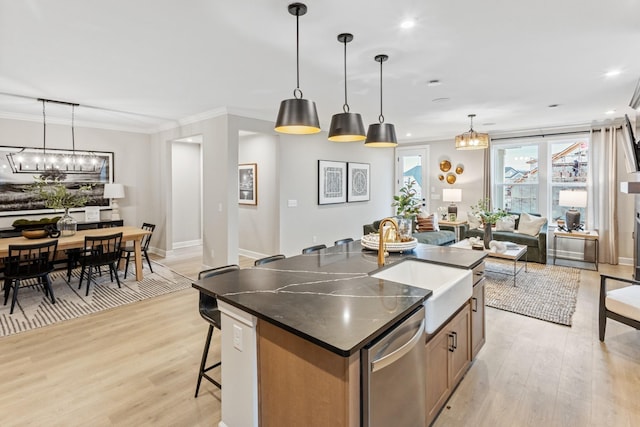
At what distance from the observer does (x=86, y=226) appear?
18.7ft

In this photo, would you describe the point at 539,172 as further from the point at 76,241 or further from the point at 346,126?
the point at 76,241

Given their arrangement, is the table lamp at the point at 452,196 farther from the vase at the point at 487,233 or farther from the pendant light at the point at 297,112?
the pendant light at the point at 297,112

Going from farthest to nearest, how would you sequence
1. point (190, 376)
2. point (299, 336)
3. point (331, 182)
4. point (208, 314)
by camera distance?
point (331, 182)
point (190, 376)
point (208, 314)
point (299, 336)

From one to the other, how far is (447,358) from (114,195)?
6201mm

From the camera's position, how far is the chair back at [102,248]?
14.3ft

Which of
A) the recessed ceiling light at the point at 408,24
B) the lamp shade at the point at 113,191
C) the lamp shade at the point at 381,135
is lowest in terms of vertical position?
the lamp shade at the point at 113,191

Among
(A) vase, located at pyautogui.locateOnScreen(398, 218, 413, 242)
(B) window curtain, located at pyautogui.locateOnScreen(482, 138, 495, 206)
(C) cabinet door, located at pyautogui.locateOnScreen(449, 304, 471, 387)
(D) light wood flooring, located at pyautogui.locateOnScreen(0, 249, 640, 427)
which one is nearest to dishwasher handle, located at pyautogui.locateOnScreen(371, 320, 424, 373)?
(C) cabinet door, located at pyautogui.locateOnScreen(449, 304, 471, 387)

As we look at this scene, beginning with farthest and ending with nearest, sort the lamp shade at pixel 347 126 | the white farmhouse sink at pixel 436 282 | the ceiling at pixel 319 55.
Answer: the lamp shade at pixel 347 126 < the ceiling at pixel 319 55 < the white farmhouse sink at pixel 436 282

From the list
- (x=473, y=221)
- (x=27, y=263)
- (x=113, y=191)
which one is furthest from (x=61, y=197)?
(x=473, y=221)

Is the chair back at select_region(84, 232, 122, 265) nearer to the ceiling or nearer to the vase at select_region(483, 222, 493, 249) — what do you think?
the ceiling

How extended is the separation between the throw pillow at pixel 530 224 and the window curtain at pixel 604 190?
938mm

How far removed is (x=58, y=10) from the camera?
7.34ft

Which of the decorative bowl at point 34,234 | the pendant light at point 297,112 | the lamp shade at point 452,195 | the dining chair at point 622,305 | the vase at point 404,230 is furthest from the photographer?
the lamp shade at point 452,195

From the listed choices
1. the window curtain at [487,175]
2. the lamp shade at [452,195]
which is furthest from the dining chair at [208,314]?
the window curtain at [487,175]
